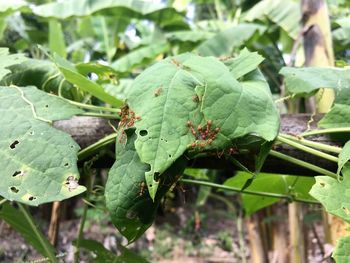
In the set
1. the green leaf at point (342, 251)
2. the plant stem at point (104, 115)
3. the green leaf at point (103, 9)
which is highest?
the plant stem at point (104, 115)

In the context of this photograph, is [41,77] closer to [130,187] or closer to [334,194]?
[130,187]

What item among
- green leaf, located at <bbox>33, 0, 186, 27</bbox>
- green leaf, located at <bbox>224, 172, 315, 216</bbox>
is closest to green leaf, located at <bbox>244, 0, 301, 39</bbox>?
green leaf, located at <bbox>33, 0, 186, 27</bbox>

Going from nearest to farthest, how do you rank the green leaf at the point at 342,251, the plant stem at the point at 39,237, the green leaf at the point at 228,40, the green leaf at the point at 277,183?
the green leaf at the point at 342,251 → the plant stem at the point at 39,237 → the green leaf at the point at 277,183 → the green leaf at the point at 228,40

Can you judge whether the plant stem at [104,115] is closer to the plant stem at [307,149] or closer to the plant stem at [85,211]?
the plant stem at [85,211]

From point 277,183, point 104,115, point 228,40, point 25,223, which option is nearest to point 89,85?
point 104,115

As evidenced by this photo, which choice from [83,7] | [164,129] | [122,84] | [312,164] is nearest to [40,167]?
[164,129]

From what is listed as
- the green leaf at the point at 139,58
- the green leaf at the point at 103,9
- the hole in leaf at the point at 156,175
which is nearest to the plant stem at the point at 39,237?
the hole in leaf at the point at 156,175

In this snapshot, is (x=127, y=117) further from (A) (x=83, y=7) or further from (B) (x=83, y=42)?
(B) (x=83, y=42)
